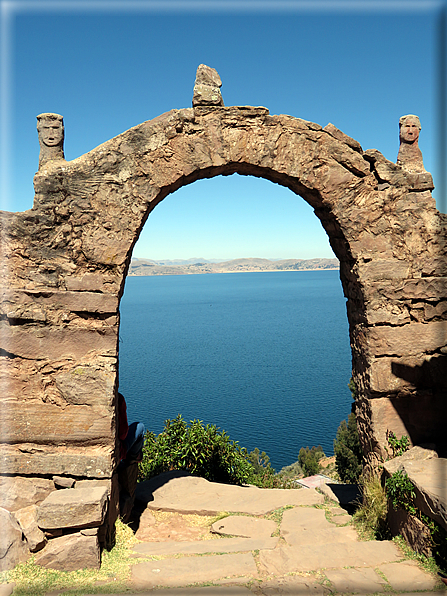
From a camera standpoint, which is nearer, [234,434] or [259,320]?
[234,434]

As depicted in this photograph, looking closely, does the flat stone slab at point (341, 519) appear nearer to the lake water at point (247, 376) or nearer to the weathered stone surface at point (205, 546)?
the weathered stone surface at point (205, 546)

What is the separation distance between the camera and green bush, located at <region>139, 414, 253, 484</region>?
26.0ft

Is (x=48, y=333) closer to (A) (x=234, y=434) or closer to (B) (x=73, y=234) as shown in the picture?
(B) (x=73, y=234)

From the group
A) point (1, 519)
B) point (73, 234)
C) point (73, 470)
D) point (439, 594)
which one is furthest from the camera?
point (73, 234)

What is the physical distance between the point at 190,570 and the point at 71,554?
39.7 inches

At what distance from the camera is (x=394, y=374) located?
504 cm

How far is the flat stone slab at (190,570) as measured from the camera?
375cm

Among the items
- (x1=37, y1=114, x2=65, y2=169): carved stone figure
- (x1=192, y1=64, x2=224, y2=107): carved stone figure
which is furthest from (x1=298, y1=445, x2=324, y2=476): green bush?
(x1=37, y1=114, x2=65, y2=169): carved stone figure

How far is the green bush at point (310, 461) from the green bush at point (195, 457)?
38.0 feet

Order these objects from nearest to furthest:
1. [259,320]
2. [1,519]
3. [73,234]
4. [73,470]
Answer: [1,519] → [73,470] → [73,234] → [259,320]

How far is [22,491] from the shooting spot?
4.46 metres

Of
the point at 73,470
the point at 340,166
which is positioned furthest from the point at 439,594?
the point at 340,166

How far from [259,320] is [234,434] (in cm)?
3672

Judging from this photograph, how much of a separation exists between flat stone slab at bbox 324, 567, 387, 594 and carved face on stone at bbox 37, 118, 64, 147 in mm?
4851
